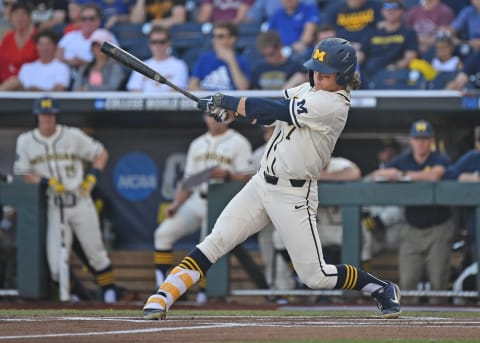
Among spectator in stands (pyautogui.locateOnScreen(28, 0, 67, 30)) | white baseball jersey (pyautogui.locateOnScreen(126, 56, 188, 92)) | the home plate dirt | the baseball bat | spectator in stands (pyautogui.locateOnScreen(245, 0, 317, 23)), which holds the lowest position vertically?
the home plate dirt

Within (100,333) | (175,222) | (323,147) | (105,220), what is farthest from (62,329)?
(105,220)

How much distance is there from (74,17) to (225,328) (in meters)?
6.90

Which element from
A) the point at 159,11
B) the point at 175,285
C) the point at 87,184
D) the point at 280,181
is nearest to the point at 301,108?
the point at 280,181

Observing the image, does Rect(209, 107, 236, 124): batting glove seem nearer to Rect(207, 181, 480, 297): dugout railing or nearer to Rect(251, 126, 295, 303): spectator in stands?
Rect(207, 181, 480, 297): dugout railing

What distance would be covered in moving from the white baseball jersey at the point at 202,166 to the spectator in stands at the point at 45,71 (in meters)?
1.62

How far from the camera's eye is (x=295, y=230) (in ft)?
19.5

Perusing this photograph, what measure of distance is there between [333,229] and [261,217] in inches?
144

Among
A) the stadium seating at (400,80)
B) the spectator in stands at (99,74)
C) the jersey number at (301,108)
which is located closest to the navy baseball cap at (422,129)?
the stadium seating at (400,80)

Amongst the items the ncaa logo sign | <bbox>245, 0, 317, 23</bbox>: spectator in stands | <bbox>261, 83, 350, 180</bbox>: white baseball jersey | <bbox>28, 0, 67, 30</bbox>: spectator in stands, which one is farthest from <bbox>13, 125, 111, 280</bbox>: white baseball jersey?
<bbox>261, 83, 350, 180</bbox>: white baseball jersey

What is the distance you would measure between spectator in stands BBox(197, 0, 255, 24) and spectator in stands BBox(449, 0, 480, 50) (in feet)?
7.32

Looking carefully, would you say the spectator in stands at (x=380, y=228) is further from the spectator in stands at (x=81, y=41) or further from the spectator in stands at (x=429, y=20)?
the spectator in stands at (x=81, y=41)

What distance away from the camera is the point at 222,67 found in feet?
33.3

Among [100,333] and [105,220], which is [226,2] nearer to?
[105,220]

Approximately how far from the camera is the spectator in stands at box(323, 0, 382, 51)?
34.0ft
